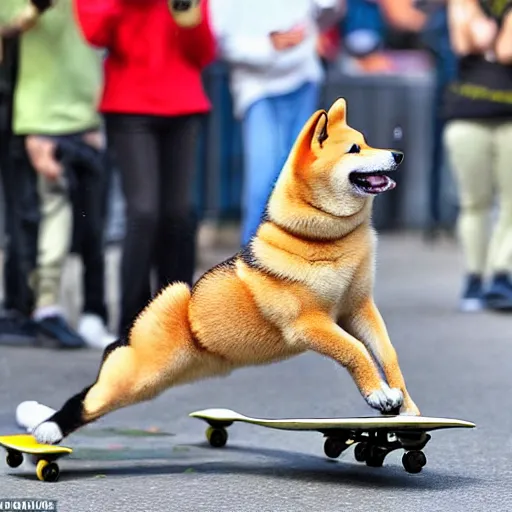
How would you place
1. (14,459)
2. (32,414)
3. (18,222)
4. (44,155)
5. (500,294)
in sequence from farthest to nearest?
1. (500,294)
2. (18,222)
3. (44,155)
4. (32,414)
5. (14,459)

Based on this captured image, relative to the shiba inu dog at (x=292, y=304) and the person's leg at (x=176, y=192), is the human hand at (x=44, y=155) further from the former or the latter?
the shiba inu dog at (x=292, y=304)

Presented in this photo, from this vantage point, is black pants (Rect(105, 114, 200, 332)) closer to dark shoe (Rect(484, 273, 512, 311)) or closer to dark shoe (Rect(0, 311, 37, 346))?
dark shoe (Rect(0, 311, 37, 346))

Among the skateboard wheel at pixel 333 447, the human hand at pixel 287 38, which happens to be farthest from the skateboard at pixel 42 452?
the human hand at pixel 287 38

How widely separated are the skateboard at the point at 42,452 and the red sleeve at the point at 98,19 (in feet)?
8.49

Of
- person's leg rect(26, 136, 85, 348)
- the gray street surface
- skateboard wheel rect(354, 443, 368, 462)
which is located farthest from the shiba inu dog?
person's leg rect(26, 136, 85, 348)

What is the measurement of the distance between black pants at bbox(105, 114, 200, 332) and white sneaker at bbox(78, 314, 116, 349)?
0.41 meters

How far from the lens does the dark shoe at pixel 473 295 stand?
31.8ft

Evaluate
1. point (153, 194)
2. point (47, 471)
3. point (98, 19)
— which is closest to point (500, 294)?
point (153, 194)

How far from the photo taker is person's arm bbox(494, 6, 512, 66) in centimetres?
926

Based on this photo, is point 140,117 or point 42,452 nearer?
point 42,452

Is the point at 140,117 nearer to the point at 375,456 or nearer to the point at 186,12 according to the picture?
the point at 186,12

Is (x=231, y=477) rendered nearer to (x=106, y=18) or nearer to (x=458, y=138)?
(x=106, y=18)

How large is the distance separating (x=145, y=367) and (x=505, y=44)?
4.53 metres

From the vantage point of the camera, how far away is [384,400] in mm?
5109
